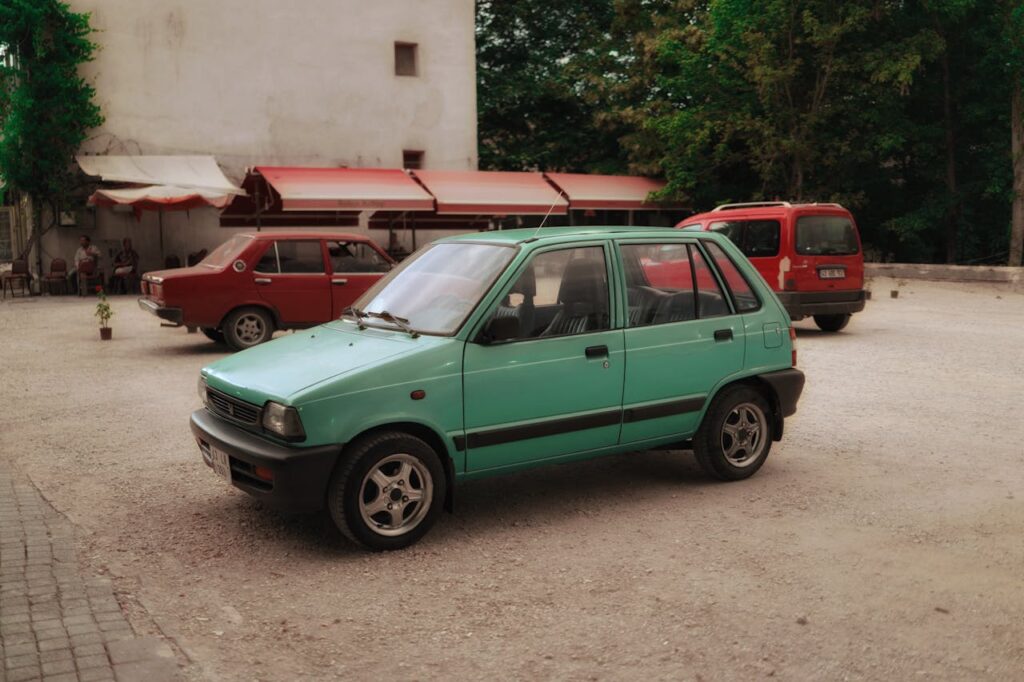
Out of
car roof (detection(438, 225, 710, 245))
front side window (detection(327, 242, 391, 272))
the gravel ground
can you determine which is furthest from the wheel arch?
front side window (detection(327, 242, 391, 272))

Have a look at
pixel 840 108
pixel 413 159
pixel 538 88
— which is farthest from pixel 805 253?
pixel 538 88

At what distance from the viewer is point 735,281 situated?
6648mm

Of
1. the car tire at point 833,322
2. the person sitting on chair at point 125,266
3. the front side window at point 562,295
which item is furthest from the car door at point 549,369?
the person sitting on chair at point 125,266

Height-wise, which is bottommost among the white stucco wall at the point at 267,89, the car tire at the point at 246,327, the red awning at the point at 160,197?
the car tire at the point at 246,327

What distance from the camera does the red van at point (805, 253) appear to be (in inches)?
578

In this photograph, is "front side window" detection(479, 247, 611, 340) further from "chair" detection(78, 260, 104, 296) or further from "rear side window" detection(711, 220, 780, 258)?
"chair" detection(78, 260, 104, 296)

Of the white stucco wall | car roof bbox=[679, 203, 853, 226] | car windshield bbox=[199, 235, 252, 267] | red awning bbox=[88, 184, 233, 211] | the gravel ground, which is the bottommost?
the gravel ground

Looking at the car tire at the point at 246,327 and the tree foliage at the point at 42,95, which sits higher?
the tree foliage at the point at 42,95

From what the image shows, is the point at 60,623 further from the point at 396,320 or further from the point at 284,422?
the point at 396,320

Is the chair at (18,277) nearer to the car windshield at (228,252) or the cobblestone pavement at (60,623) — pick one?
the car windshield at (228,252)

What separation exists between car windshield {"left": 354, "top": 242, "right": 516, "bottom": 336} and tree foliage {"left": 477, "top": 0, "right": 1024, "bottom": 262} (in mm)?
23890

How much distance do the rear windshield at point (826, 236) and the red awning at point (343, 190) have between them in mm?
14882

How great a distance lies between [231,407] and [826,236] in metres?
11.5

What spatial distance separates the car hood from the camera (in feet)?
17.0
